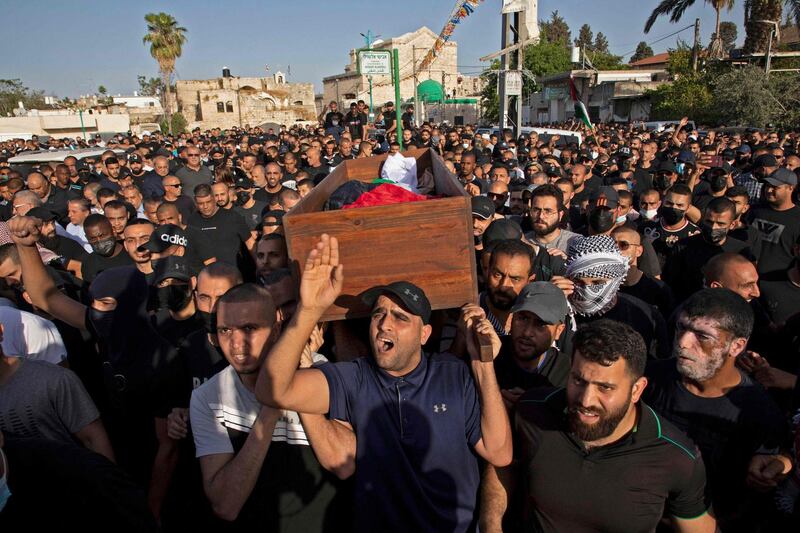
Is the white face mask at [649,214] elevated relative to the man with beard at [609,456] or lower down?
elevated

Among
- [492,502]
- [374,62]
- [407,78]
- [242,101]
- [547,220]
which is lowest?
[492,502]

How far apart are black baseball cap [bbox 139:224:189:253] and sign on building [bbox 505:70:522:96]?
1327 cm

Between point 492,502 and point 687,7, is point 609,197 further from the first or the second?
point 687,7

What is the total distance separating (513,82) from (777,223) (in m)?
12.6

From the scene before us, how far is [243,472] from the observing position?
219 centimetres

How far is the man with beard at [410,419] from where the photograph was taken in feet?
7.06

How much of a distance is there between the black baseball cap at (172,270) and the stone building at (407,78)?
45.2 m

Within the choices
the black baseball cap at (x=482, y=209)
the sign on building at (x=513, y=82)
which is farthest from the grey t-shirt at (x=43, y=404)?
the sign on building at (x=513, y=82)

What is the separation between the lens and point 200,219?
5812 millimetres

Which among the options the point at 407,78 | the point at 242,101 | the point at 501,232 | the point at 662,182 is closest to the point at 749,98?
the point at 662,182

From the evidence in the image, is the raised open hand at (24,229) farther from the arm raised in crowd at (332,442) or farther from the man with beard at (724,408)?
the man with beard at (724,408)

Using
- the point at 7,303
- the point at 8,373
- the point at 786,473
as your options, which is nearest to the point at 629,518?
the point at 786,473

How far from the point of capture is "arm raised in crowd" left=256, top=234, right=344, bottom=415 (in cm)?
196

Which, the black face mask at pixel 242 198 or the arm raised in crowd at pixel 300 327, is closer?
the arm raised in crowd at pixel 300 327
